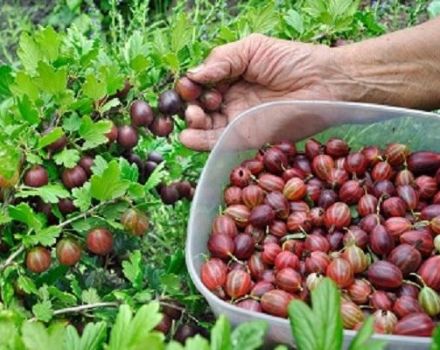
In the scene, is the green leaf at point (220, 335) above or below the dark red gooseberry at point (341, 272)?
above

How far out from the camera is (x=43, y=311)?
3.81 ft

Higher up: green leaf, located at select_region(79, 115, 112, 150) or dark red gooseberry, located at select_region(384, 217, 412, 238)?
green leaf, located at select_region(79, 115, 112, 150)

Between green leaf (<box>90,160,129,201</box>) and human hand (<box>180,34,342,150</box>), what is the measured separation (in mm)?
264

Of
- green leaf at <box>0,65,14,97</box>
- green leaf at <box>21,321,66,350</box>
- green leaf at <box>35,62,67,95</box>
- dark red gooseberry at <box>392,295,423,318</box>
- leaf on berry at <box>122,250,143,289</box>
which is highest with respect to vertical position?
green leaf at <box>35,62,67,95</box>

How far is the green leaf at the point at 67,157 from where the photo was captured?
120 centimetres

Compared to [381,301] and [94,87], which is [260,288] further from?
[94,87]

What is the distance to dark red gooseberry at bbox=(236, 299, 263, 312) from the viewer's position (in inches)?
42.4

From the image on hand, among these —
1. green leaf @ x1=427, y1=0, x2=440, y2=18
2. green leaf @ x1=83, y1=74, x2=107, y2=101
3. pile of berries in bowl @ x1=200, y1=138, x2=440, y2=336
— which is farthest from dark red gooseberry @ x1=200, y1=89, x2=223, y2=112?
green leaf @ x1=427, y1=0, x2=440, y2=18

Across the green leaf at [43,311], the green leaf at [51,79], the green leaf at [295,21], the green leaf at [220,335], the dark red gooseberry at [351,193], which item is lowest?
the green leaf at [43,311]

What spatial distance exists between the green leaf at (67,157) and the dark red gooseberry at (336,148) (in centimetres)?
43

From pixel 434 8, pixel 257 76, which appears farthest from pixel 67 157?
pixel 434 8

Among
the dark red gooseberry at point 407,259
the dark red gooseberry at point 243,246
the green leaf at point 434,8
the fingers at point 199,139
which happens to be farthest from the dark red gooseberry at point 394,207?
the green leaf at point 434,8

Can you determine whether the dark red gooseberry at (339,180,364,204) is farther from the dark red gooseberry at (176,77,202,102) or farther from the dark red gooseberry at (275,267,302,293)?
the dark red gooseberry at (176,77,202,102)

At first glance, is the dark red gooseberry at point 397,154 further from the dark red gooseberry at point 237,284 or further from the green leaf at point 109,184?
the green leaf at point 109,184
